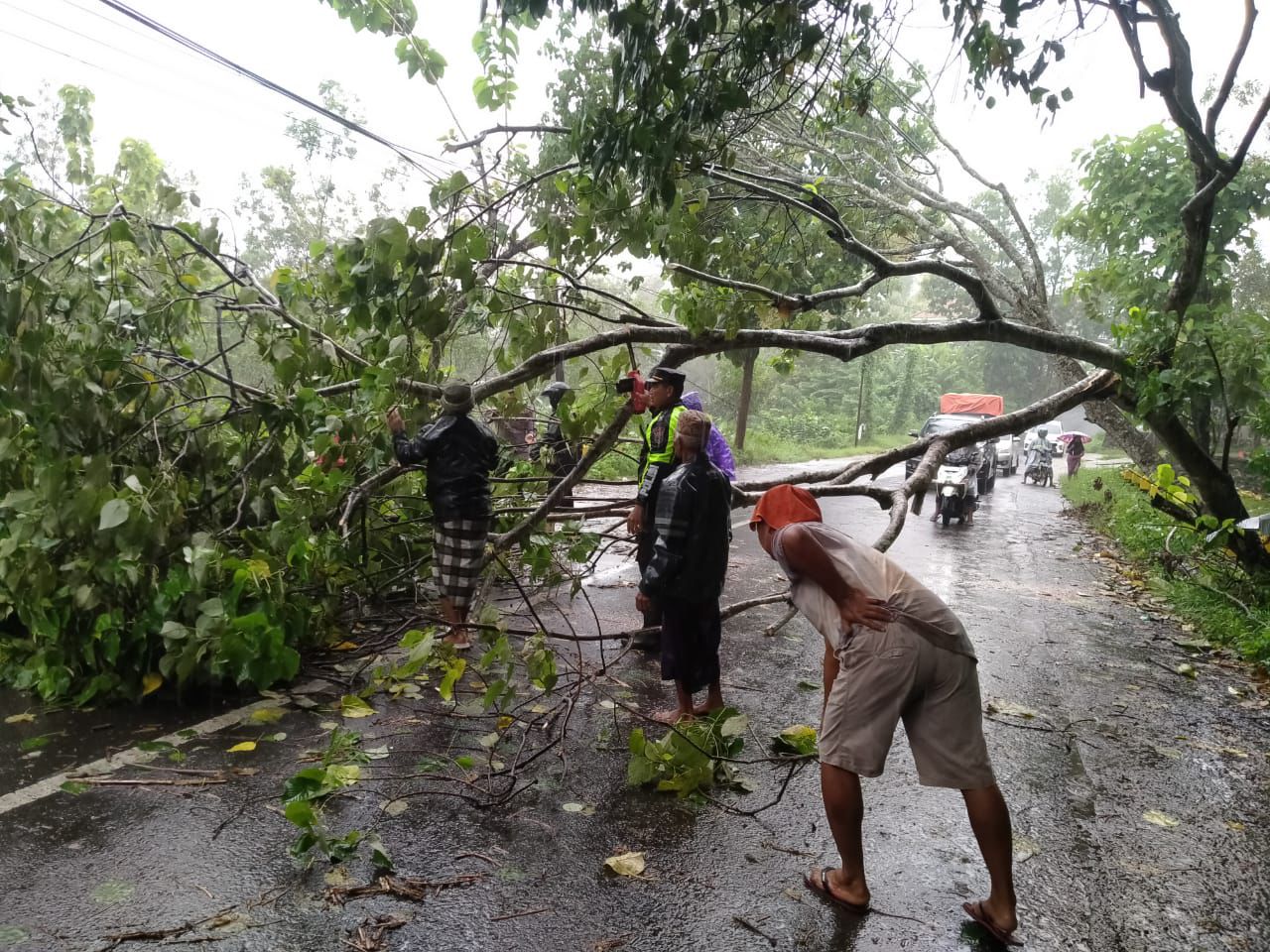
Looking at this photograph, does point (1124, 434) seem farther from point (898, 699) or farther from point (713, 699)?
point (898, 699)

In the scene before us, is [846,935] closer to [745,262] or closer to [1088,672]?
[1088,672]

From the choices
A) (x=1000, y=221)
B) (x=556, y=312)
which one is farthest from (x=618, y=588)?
(x=1000, y=221)

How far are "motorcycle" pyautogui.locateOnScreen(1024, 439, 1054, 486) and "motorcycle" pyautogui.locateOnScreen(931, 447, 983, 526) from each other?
10.0 metres

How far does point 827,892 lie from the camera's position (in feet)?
9.52

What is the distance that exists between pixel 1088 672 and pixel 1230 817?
7.19ft

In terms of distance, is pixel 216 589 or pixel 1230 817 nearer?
pixel 1230 817

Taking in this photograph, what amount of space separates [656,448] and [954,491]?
30.7ft

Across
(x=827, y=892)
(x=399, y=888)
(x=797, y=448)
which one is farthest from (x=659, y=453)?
(x=797, y=448)

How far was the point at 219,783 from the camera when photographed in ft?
11.8

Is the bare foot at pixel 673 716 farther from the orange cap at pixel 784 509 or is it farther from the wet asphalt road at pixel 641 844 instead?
the orange cap at pixel 784 509

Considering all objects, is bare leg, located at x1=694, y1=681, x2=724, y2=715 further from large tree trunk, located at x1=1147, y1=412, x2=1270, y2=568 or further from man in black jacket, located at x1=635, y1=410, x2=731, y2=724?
large tree trunk, located at x1=1147, y1=412, x2=1270, y2=568

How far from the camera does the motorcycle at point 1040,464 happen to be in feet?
75.0

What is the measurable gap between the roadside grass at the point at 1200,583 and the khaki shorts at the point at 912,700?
457 centimetres

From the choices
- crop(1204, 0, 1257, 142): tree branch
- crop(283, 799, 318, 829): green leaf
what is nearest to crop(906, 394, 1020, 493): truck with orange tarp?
crop(1204, 0, 1257, 142): tree branch
